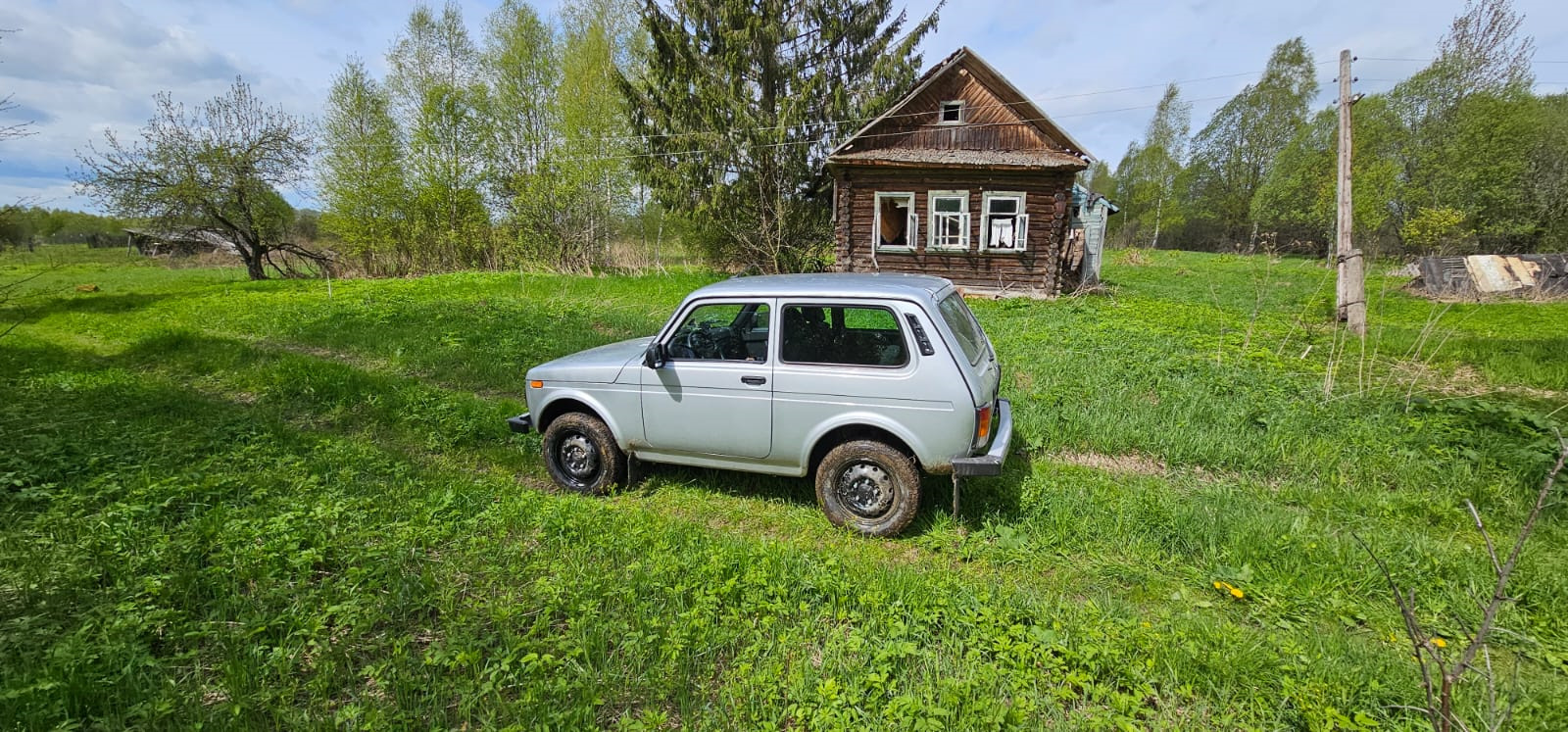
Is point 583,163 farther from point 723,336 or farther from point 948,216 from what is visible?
point 723,336

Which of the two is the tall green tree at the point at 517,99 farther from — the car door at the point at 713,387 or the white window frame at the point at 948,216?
the car door at the point at 713,387

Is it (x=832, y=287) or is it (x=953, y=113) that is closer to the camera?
(x=832, y=287)

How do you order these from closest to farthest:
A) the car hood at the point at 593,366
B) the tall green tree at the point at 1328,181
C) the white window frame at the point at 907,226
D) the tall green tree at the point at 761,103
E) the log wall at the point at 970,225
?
the car hood at the point at 593,366 < the log wall at the point at 970,225 < the white window frame at the point at 907,226 < the tall green tree at the point at 761,103 < the tall green tree at the point at 1328,181

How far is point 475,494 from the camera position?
445 cm

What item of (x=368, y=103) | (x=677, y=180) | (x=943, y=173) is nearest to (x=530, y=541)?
(x=943, y=173)

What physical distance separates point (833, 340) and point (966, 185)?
13.4 m

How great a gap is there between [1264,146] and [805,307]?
Answer: 51.7 m

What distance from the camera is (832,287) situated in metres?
4.42

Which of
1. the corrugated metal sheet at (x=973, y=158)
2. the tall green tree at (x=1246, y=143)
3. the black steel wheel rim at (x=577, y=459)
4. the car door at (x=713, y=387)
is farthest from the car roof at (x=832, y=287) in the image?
the tall green tree at (x=1246, y=143)

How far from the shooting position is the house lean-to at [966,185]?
15750 mm

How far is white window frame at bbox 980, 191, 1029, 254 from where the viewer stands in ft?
51.7

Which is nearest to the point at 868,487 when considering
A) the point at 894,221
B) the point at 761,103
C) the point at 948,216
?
the point at 948,216

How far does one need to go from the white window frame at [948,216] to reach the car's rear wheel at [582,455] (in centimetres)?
1333

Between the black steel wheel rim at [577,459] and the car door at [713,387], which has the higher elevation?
the car door at [713,387]
